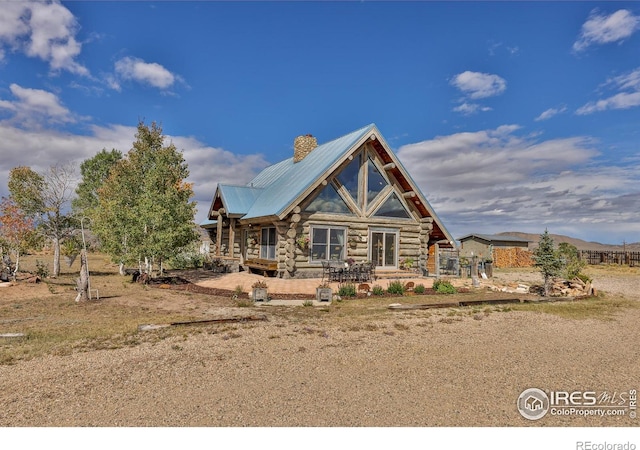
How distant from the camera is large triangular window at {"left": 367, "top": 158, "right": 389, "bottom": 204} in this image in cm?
2228

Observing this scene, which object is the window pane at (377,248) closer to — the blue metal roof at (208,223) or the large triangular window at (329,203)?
the large triangular window at (329,203)

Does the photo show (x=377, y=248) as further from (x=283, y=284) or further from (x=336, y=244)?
(x=283, y=284)

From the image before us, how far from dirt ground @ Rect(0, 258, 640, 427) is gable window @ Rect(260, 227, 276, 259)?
12133 millimetres

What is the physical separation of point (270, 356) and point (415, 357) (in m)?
2.49

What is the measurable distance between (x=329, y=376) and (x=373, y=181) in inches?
688

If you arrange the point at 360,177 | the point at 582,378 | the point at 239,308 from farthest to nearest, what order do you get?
the point at 360,177 → the point at 239,308 → the point at 582,378

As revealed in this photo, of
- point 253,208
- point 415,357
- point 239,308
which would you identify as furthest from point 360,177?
point 415,357

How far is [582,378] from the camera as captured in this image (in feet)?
19.7

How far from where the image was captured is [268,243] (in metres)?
22.2

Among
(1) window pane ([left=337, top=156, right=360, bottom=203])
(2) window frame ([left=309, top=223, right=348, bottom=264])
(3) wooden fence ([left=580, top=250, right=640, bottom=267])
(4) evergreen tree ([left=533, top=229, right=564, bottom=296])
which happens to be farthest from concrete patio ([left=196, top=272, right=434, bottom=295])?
(3) wooden fence ([left=580, top=250, right=640, bottom=267])

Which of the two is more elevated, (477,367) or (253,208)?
(253,208)
